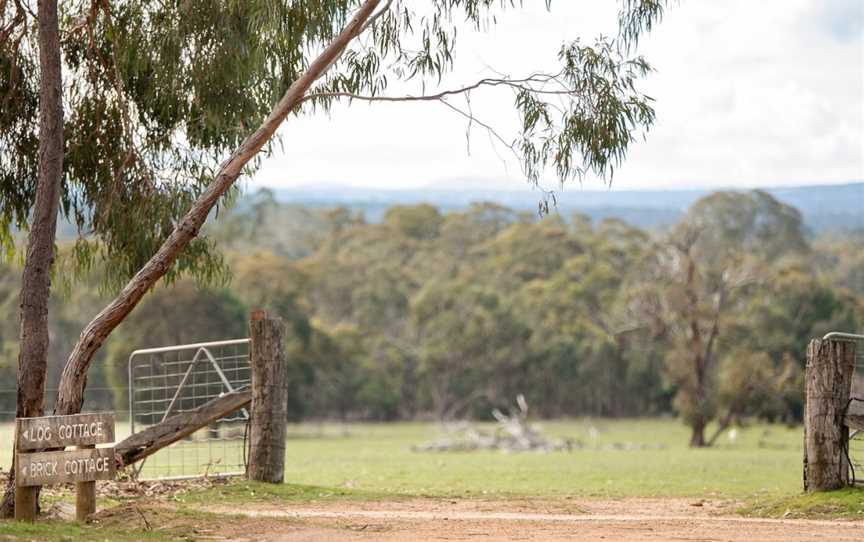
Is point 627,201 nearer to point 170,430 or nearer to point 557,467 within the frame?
point 557,467

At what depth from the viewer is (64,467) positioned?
1048cm

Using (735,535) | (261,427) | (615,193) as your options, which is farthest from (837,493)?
(615,193)

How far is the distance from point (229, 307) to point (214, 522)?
35.6m

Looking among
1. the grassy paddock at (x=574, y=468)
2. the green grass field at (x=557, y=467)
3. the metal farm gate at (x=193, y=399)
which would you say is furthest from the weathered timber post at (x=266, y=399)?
the grassy paddock at (x=574, y=468)

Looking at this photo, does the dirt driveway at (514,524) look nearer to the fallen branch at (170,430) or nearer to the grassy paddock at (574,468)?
the fallen branch at (170,430)

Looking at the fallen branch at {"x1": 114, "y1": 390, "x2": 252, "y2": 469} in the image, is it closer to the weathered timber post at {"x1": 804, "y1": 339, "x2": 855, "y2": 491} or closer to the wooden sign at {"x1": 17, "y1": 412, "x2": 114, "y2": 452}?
the wooden sign at {"x1": 17, "y1": 412, "x2": 114, "y2": 452}

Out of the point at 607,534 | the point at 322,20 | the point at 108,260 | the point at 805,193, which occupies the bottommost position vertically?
the point at 607,534

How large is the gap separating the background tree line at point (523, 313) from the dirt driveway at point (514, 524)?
2187 centimetres

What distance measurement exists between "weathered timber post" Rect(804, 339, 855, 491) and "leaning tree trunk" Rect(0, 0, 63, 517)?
22.3ft

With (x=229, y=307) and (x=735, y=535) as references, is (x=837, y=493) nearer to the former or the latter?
(x=735, y=535)

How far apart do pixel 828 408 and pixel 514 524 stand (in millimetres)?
3420

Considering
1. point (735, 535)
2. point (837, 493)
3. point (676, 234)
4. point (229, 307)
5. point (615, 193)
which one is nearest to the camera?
point (735, 535)

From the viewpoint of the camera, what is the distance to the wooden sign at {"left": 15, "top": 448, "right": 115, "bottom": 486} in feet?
33.8

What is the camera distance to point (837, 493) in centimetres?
1245
